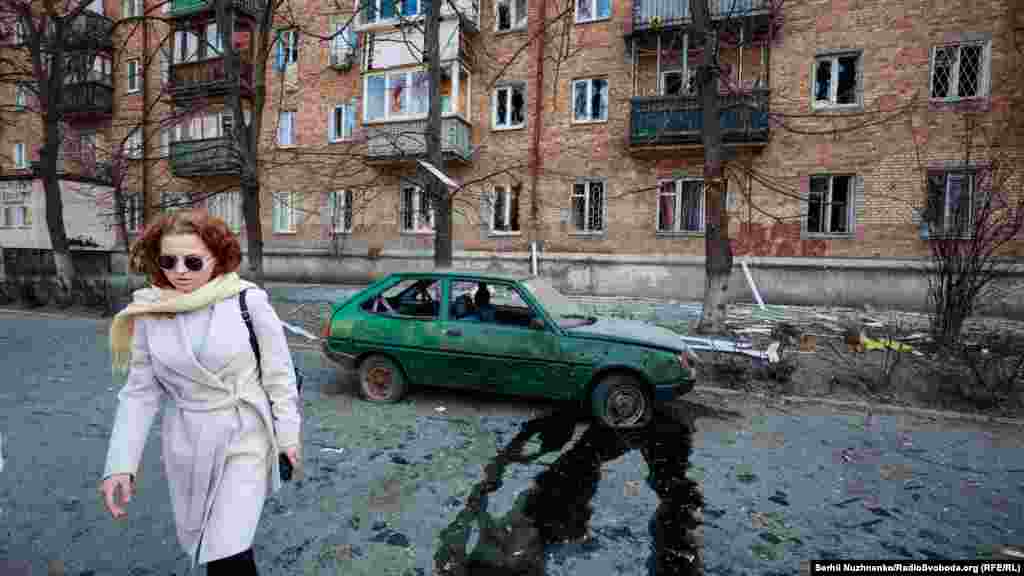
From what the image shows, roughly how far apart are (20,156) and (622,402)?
35345 mm

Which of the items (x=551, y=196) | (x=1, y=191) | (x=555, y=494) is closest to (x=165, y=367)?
(x=555, y=494)

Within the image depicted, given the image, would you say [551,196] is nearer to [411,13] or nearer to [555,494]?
[411,13]

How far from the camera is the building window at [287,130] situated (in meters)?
19.3

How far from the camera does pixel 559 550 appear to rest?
8.97 feet

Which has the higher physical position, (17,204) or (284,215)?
(17,204)

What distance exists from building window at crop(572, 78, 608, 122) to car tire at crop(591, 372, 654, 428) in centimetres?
1272

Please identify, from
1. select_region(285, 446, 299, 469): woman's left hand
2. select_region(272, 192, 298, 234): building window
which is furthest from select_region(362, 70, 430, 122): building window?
select_region(285, 446, 299, 469): woman's left hand

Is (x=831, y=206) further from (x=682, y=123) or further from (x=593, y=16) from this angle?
(x=593, y=16)

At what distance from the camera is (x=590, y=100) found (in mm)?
15797

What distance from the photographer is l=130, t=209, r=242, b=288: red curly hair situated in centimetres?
182

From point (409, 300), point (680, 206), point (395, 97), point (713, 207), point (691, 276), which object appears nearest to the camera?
point (409, 300)

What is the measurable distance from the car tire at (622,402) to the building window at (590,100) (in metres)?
12.7

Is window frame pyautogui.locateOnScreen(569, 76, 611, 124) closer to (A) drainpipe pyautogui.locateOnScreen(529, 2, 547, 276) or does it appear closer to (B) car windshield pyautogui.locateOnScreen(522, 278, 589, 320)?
(A) drainpipe pyautogui.locateOnScreen(529, 2, 547, 276)

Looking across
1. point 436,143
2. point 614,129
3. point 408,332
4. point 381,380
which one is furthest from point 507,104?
point 381,380
